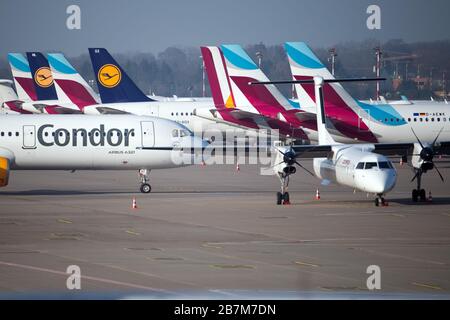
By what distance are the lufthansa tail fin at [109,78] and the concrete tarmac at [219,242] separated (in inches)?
788

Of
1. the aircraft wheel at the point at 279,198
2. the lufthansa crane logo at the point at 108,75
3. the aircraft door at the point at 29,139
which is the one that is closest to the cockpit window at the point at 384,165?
the aircraft wheel at the point at 279,198

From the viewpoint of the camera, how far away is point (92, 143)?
40531mm

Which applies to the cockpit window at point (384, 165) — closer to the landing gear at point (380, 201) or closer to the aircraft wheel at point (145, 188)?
the landing gear at point (380, 201)

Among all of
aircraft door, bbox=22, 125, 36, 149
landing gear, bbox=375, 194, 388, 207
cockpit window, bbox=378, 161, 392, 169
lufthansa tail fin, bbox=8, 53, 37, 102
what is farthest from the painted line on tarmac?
lufthansa tail fin, bbox=8, 53, 37, 102

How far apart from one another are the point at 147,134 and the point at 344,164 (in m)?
10.3

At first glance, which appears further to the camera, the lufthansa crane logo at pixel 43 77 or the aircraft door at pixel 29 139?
the lufthansa crane logo at pixel 43 77

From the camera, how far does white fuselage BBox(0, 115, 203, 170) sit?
132ft

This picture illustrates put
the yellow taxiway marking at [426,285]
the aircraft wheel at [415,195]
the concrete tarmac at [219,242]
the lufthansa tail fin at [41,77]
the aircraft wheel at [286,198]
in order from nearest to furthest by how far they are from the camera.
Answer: the yellow taxiway marking at [426,285], the concrete tarmac at [219,242], the aircraft wheel at [286,198], the aircraft wheel at [415,195], the lufthansa tail fin at [41,77]

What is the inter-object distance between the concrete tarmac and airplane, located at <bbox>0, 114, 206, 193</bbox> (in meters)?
1.45

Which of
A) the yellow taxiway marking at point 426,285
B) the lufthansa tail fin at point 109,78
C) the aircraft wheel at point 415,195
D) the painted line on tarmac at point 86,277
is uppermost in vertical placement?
the lufthansa tail fin at point 109,78

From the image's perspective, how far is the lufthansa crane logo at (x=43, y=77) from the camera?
86.4 meters

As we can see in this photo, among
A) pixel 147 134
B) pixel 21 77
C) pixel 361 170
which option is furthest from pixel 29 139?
pixel 21 77

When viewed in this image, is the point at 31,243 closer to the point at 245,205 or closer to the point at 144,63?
the point at 245,205
